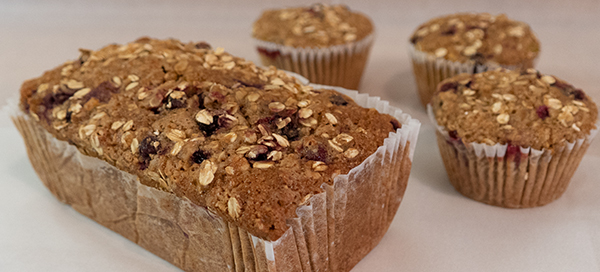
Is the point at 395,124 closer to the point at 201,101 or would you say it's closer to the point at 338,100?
the point at 338,100

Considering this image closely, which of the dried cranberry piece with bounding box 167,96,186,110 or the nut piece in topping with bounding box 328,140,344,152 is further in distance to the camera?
the dried cranberry piece with bounding box 167,96,186,110

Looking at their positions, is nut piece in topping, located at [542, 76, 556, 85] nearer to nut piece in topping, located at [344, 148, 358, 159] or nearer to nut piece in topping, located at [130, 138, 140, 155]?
nut piece in topping, located at [344, 148, 358, 159]

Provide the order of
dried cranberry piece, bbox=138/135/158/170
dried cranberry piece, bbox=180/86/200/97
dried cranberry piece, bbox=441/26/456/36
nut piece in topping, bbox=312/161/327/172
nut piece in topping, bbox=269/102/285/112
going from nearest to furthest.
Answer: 1. nut piece in topping, bbox=312/161/327/172
2. dried cranberry piece, bbox=138/135/158/170
3. nut piece in topping, bbox=269/102/285/112
4. dried cranberry piece, bbox=180/86/200/97
5. dried cranberry piece, bbox=441/26/456/36

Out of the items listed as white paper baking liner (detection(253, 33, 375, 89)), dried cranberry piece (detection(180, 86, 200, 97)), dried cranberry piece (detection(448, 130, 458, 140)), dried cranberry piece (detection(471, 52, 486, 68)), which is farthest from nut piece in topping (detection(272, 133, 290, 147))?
dried cranberry piece (detection(471, 52, 486, 68))

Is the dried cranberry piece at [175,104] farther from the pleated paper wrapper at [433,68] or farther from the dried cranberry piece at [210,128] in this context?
the pleated paper wrapper at [433,68]

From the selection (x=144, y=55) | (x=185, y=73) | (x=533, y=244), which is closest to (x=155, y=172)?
(x=185, y=73)

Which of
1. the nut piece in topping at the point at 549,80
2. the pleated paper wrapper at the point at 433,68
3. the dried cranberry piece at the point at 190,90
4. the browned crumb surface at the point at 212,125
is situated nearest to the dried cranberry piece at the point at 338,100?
the browned crumb surface at the point at 212,125
